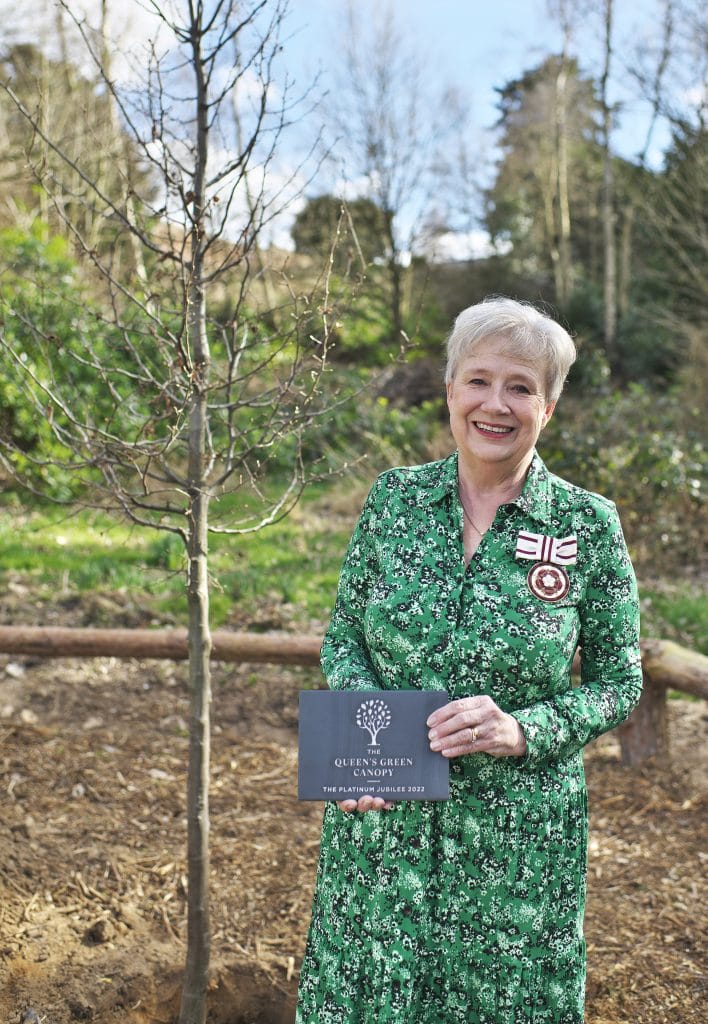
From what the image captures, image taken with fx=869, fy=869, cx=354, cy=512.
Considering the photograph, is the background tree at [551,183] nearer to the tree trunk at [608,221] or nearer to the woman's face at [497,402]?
the tree trunk at [608,221]

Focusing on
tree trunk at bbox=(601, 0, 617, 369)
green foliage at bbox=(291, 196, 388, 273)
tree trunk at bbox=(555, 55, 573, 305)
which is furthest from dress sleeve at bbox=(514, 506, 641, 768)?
tree trunk at bbox=(555, 55, 573, 305)

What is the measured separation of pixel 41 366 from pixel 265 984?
8400mm

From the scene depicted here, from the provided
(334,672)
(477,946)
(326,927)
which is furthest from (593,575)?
(326,927)

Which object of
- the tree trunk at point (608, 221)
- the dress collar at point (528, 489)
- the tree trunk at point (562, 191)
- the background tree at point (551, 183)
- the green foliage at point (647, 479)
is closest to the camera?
the dress collar at point (528, 489)

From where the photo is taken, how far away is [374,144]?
20672 mm

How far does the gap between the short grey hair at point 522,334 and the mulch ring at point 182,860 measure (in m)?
2.09

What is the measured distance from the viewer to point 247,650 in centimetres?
453

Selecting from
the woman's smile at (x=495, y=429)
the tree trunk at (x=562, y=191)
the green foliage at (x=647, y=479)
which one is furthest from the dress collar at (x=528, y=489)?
the tree trunk at (x=562, y=191)

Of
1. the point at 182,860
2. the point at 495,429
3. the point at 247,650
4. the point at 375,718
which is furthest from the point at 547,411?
the point at 247,650

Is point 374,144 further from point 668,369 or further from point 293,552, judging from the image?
point 293,552

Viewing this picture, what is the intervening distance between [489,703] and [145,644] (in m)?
2.95

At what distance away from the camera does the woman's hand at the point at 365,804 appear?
1.84 m

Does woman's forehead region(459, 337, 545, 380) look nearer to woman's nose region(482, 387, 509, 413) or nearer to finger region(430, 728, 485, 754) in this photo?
woman's nose region(482, 387, 509, 413)

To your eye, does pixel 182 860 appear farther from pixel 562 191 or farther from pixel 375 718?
pixel 562 191
